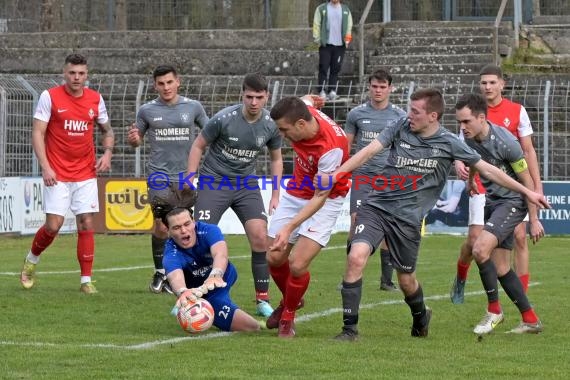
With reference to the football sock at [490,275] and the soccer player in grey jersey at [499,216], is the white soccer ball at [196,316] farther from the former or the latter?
the football sock at [490,275]

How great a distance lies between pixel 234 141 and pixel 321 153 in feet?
7.16

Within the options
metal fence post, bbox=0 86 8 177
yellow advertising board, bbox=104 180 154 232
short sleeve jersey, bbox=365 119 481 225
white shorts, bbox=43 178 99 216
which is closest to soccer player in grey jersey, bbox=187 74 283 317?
white shorts, bbox=43 178 99 216

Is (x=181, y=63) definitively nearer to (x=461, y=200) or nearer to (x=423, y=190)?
(x=461, y=200)

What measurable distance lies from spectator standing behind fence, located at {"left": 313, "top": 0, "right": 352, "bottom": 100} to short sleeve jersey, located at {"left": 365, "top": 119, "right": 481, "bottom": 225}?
15107 millimetres

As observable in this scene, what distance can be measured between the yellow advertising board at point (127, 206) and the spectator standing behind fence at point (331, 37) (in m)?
4.79

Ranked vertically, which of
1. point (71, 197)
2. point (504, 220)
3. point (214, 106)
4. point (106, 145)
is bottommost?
point (71, 197)

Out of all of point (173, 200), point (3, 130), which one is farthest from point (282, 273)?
point (3, 130)

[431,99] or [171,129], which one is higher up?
[431,99]

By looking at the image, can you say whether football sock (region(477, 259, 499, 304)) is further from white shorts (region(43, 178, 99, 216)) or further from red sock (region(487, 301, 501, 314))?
white shorts (region(43, 178, 99, 216))

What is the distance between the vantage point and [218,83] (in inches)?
1022

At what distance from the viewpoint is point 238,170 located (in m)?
11.8

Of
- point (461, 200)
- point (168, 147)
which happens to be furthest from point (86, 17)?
point (168, 147)

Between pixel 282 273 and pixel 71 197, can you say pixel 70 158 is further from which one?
pixel 282 273

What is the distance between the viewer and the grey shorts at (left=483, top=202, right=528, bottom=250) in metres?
10.2
